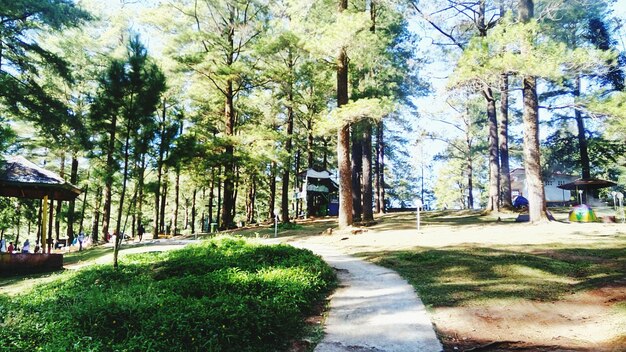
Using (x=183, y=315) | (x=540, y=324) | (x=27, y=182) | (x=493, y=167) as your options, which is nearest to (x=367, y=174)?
(x=493, y=167)

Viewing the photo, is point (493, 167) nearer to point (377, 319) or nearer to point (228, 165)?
point (228, 165)

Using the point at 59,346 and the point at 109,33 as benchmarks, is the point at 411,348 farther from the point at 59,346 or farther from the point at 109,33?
the point at 109,33

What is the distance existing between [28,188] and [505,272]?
15.3 m

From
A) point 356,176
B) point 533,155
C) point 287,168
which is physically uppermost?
point 287,168

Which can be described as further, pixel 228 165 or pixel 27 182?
pixel 228 165

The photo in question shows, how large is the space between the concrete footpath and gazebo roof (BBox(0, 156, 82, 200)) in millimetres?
11463

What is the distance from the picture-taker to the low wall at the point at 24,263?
37.2 ft

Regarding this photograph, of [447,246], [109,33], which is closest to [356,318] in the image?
[447,246]

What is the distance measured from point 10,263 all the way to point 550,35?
2187 cm

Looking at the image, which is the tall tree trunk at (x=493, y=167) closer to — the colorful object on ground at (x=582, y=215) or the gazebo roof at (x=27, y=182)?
the colorful object on ground at (x=582, y=215)

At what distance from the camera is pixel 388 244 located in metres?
11.0

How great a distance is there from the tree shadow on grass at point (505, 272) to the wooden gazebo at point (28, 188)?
11.1 metres

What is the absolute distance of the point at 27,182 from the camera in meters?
12.0

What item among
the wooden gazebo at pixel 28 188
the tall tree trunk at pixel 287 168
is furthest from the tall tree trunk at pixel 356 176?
the wooden gazebo at pixel 28 188
